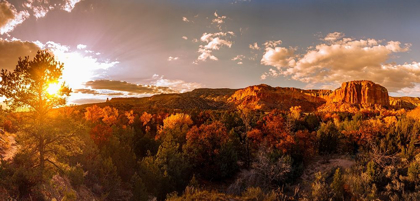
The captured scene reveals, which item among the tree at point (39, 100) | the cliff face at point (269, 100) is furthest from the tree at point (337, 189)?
the cliff face at point (269, 100)

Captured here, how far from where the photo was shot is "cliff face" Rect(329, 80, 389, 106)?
4013 inches

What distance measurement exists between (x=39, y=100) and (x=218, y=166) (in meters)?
14.6

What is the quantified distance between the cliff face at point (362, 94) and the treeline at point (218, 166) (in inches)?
3480

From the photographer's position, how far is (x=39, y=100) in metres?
14.6

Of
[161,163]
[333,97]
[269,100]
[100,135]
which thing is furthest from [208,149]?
[333,97]

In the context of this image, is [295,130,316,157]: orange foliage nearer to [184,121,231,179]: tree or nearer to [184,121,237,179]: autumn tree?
[184,121,237,179]: autumn tree

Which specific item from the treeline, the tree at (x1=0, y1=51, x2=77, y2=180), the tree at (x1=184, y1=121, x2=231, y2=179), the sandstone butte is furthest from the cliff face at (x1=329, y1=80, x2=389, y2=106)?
the tree at (x1=0, y1=51, x2=77, y2=180)

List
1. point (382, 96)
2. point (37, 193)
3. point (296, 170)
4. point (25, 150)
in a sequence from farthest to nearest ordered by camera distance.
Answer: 1. point (382, 96)
2. point (296, 170)
3. point (25, 150)
4. point (37, 193)

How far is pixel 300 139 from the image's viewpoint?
2283cm

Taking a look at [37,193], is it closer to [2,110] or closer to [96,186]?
[96,186]

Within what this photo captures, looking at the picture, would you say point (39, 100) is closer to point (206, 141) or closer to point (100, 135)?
point (100, 135)

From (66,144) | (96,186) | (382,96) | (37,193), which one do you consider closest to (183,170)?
(96,186)

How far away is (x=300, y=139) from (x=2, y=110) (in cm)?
2435

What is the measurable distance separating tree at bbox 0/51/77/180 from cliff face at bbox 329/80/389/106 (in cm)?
11160
